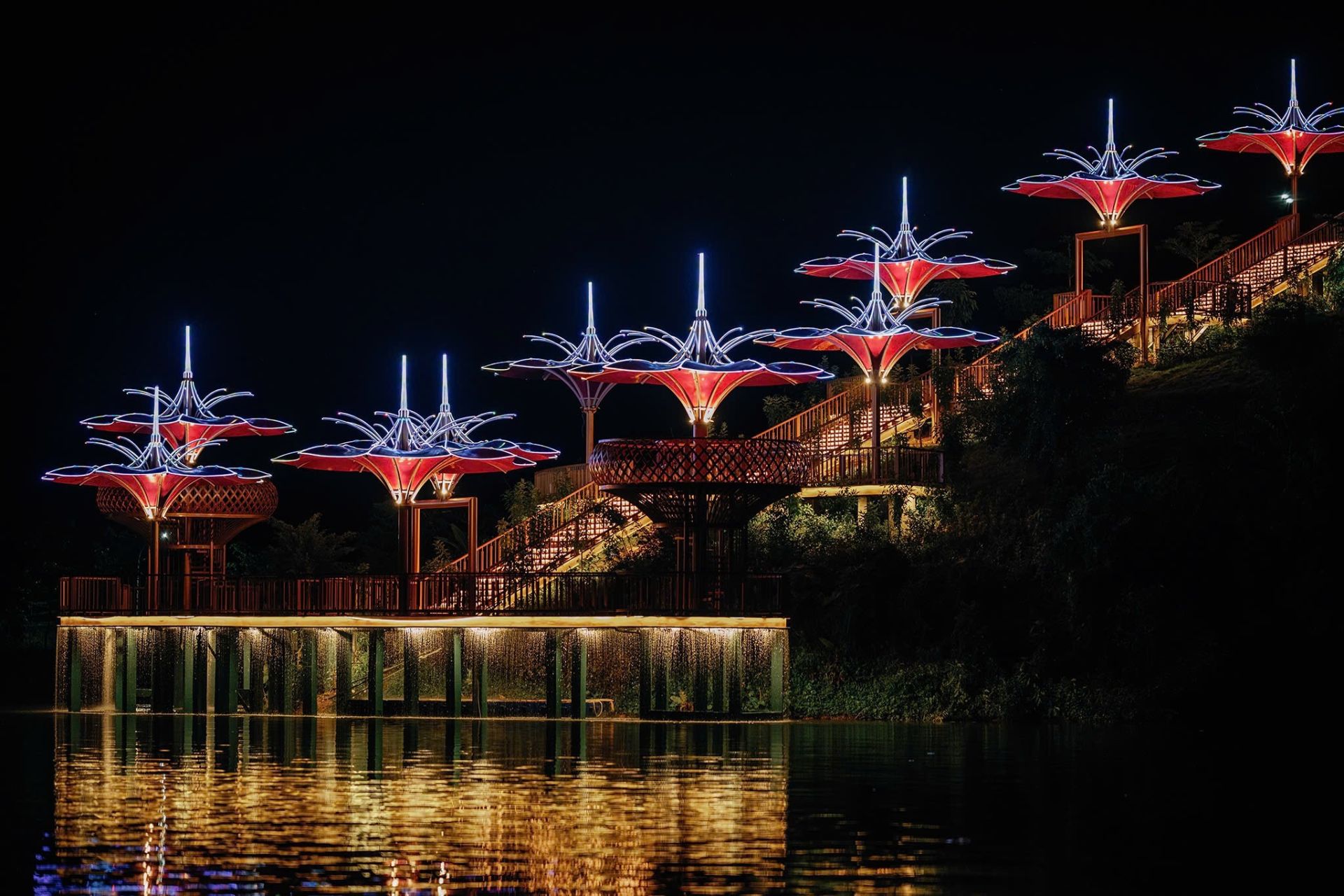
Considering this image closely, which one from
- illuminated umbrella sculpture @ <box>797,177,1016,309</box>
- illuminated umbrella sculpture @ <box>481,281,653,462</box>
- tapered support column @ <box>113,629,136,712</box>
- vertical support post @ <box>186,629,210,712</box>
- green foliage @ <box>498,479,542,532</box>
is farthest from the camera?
illuminated umbrella sculpture @ <box>481,281,653,462</box>

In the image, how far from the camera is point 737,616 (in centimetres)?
4072

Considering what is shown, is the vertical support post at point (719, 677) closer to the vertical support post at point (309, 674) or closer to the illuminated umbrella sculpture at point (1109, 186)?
the vertical support post at point (309, 674)

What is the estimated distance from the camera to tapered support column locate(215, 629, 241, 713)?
45.5 metres

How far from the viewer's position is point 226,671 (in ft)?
151

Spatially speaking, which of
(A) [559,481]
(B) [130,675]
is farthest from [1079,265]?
(B) [130,675]

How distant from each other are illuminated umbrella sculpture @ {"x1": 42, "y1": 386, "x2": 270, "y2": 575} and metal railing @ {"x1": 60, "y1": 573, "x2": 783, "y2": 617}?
1157 millimetres

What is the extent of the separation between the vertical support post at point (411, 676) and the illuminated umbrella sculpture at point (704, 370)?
6.56m

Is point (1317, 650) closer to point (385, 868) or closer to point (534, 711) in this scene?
point (534, 711)

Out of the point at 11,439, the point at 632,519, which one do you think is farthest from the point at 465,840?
the point at 11,439

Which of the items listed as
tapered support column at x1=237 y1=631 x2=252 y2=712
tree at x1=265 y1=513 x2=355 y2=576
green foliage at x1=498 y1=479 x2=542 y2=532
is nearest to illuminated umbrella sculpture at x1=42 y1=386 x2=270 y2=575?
tapered support column at x1=237 y1=631 x2=252 y2=712

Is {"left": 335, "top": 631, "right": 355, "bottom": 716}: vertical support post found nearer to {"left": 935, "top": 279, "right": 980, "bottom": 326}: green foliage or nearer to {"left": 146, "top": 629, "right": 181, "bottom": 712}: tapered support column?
{"left": 146, "top": 629, "right": 181, "bottom": 712}: tapered support column

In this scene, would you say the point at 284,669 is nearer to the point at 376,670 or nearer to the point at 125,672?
the point at 376,670

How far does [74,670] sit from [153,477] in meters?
4.21

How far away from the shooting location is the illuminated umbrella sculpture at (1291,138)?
57.4m
